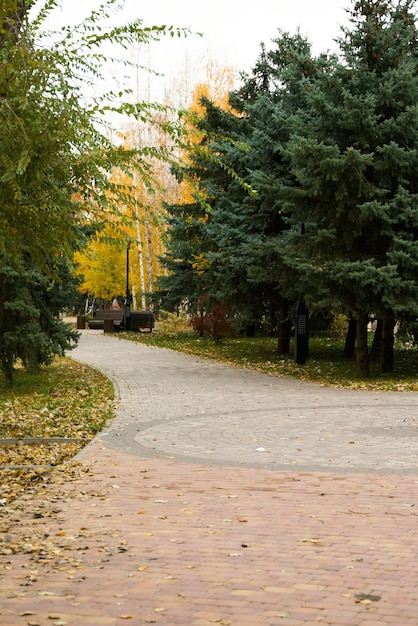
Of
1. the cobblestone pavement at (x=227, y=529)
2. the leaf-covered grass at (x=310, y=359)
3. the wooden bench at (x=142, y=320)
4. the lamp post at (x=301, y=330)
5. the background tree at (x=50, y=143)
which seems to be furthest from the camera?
the wooden bench at (x=142, y=320)

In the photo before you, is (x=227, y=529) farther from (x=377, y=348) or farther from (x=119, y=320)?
(x=119, y=320)

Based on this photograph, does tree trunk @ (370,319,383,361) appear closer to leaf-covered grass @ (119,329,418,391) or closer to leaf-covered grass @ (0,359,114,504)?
leaf-covered grass @ (119,329,418,391)

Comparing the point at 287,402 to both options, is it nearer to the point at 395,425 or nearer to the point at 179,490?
the point at 395,425

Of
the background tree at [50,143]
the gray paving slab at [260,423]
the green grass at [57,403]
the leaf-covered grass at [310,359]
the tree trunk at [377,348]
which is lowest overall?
the green grass at [57,403]

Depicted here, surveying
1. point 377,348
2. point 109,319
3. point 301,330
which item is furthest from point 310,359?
point 109,319

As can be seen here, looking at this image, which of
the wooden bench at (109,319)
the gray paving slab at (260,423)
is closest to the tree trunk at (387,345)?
the gray paving slab at (260,423)

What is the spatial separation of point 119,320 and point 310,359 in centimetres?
1916

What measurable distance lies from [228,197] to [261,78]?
5430 mm

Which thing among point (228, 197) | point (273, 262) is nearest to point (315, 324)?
point (228, 197)

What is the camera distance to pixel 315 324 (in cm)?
3228

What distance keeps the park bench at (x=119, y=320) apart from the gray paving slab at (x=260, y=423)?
18186 mm

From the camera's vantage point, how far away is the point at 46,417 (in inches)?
564

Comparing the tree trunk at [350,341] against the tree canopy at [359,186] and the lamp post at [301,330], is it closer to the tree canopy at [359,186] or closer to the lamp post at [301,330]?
the lamp post at [301,330]

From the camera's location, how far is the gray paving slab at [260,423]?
10133mm
